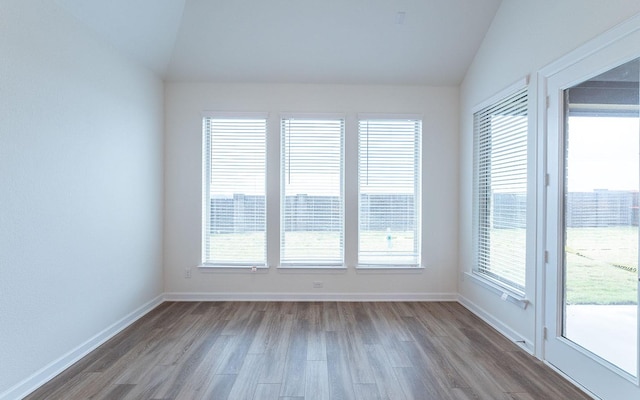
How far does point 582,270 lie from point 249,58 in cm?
400

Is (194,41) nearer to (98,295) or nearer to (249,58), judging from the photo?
(249,58)

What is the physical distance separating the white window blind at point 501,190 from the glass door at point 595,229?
0.41m

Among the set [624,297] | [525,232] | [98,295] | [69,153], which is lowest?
[98,295]

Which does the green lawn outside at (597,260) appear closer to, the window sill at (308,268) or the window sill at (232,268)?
the window sill at (308,268)

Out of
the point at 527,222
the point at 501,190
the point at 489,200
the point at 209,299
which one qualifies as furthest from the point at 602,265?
the point at 209,299

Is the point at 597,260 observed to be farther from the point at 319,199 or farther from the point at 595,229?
the point at 319,199

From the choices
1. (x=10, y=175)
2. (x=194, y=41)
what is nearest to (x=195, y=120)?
(x=194, y=41)

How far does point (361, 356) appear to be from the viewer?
2760mm

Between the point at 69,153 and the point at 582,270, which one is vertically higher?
the point at 69,153

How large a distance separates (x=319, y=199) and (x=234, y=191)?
1162 mm

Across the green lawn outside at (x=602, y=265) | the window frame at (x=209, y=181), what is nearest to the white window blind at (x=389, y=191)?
the window frame at (x=209, y=181)

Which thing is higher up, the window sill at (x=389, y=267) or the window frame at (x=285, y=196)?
the window frame at (x=285, y=196)

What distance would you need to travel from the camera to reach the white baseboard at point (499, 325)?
2.88m

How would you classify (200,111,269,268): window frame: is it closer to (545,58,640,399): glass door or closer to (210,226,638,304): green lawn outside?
(210,226,638,304): green lawn outside
